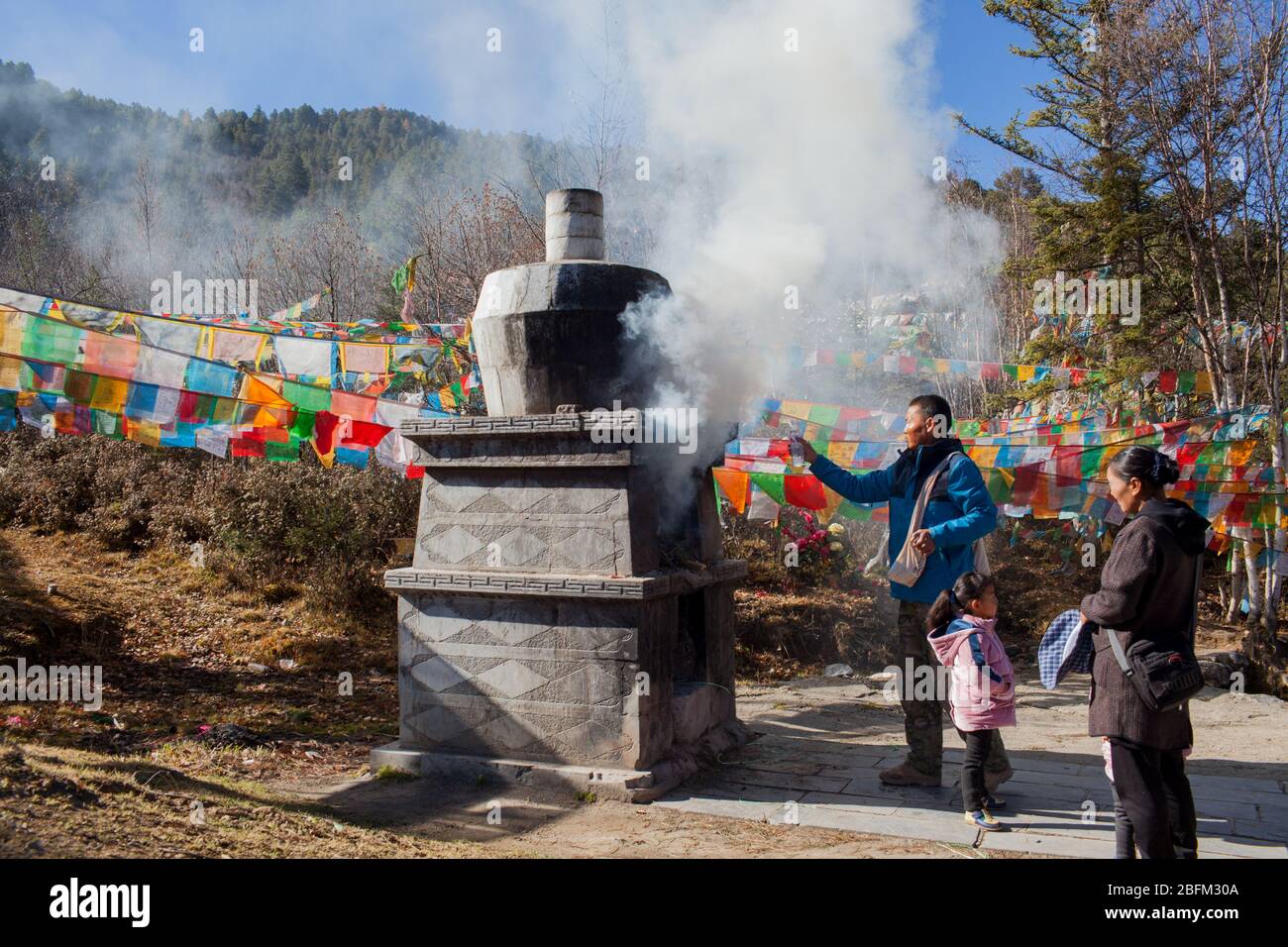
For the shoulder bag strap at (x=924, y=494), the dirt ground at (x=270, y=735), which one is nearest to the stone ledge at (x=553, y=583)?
→ the dirt ground at (x=270, y=735)

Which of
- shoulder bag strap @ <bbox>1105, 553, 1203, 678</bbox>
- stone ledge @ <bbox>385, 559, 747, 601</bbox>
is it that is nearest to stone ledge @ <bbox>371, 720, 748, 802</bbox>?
stone ledge @ <bbox>385, 559, 747, 601</bbox>

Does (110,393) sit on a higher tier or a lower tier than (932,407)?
higher

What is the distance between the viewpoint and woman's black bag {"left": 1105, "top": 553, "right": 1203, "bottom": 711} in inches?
156

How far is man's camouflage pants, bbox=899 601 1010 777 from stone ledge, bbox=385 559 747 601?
4.59 feet

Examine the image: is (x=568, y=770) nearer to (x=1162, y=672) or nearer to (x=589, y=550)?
(x=589, y=550)

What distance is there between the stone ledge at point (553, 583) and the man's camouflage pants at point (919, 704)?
1.40m

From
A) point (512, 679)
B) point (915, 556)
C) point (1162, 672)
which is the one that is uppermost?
point (915, 556)

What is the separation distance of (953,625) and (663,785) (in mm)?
1980

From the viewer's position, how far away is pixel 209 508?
44.9 feet

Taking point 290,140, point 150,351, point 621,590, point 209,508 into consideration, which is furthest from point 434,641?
point 290,140

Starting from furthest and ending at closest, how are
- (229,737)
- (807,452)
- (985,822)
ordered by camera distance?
1. (229,737)
2. (807,452)
3. (985,822)

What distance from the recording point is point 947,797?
586 cm

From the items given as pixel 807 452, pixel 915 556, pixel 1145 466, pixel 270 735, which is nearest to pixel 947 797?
pixel 915 556

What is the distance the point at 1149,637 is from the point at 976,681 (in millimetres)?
1279
